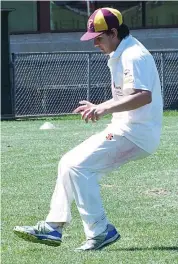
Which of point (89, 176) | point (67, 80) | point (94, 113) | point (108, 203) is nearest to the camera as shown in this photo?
point (94, 113)

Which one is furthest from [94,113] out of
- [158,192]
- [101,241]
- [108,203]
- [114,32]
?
[158,192]

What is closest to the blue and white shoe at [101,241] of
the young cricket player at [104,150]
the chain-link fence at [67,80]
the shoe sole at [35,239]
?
the young cricket player at [104,150]

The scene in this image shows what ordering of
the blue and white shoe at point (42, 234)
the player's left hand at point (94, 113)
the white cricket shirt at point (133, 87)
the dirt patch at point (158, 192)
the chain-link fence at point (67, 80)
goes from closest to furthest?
the player's left hand at point (94, 113)
the white cricket shirt at point (133, 87)
the blue and white shoe at point (42, 234)
the dirt patch at point (158, 192)
the chain-link fence at point (67, 80)

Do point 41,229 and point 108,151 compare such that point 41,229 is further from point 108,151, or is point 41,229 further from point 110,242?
point 108,151

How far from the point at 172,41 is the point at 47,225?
19.9 metres

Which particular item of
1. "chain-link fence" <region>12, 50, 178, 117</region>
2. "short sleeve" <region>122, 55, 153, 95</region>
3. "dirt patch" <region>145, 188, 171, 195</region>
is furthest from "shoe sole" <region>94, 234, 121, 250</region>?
"chain-link fence" <region>12, 50, 178, 117</region>

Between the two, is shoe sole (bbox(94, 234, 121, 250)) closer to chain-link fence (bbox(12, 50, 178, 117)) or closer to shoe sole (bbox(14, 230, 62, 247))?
shoe sole (bbox(14, 230, 62, 247))

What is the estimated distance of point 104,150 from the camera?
6.39m

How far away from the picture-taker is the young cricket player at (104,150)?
633 centimetres

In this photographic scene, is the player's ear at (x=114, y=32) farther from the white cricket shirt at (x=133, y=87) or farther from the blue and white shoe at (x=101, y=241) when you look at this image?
the blue and white shoe at (x=101, y=241)

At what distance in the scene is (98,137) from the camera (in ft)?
21.3

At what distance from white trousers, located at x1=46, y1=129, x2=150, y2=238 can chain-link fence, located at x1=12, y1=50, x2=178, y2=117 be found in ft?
45.9

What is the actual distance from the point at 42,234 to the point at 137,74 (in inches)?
51.0

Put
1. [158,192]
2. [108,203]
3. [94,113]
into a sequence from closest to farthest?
[94,113]
[108,203]
[158,192]
